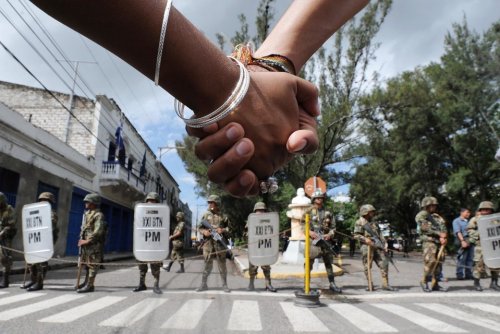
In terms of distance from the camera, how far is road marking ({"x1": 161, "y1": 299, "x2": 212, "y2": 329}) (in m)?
4.19

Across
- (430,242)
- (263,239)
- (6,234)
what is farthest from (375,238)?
(6,234)

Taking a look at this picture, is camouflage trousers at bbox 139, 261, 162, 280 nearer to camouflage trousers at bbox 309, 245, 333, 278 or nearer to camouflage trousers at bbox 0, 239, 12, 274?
camouflage trousers at bbox 0, 239, 12, 274

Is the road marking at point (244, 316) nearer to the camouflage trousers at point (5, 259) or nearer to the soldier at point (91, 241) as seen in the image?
the soldier at point (91, 241)

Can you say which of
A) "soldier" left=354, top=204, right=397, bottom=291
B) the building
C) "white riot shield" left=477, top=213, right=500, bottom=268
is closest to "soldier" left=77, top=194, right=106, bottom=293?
"soldier" left=354, top=204, right=397, bottom=291

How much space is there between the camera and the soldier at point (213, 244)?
720 cm

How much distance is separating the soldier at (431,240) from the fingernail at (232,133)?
24.3 ft

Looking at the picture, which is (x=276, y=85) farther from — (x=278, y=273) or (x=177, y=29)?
(x=278, y=273)

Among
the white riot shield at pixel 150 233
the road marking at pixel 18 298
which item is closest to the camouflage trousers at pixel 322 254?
the white riot shield at pixel 150 233

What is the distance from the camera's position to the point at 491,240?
6723 mm

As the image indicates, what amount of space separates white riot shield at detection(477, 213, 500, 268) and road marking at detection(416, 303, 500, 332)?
5.88 ft

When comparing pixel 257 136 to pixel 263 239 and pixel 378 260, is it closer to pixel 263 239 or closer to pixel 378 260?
pixel 263 239

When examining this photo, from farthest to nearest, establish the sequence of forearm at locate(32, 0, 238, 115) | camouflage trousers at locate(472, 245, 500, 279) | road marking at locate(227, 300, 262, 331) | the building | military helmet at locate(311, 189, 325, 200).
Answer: the building
military helmet at locate(311, 189, 325, 200)
camouflage trousers at locate(472, 245, 500, 279)
road marking at locate(227, 300, 262, 331)
forearm at locate(32, 0, 238, 115)

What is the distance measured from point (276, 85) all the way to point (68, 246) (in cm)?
1758

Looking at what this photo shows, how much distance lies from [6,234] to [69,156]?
9802mm
